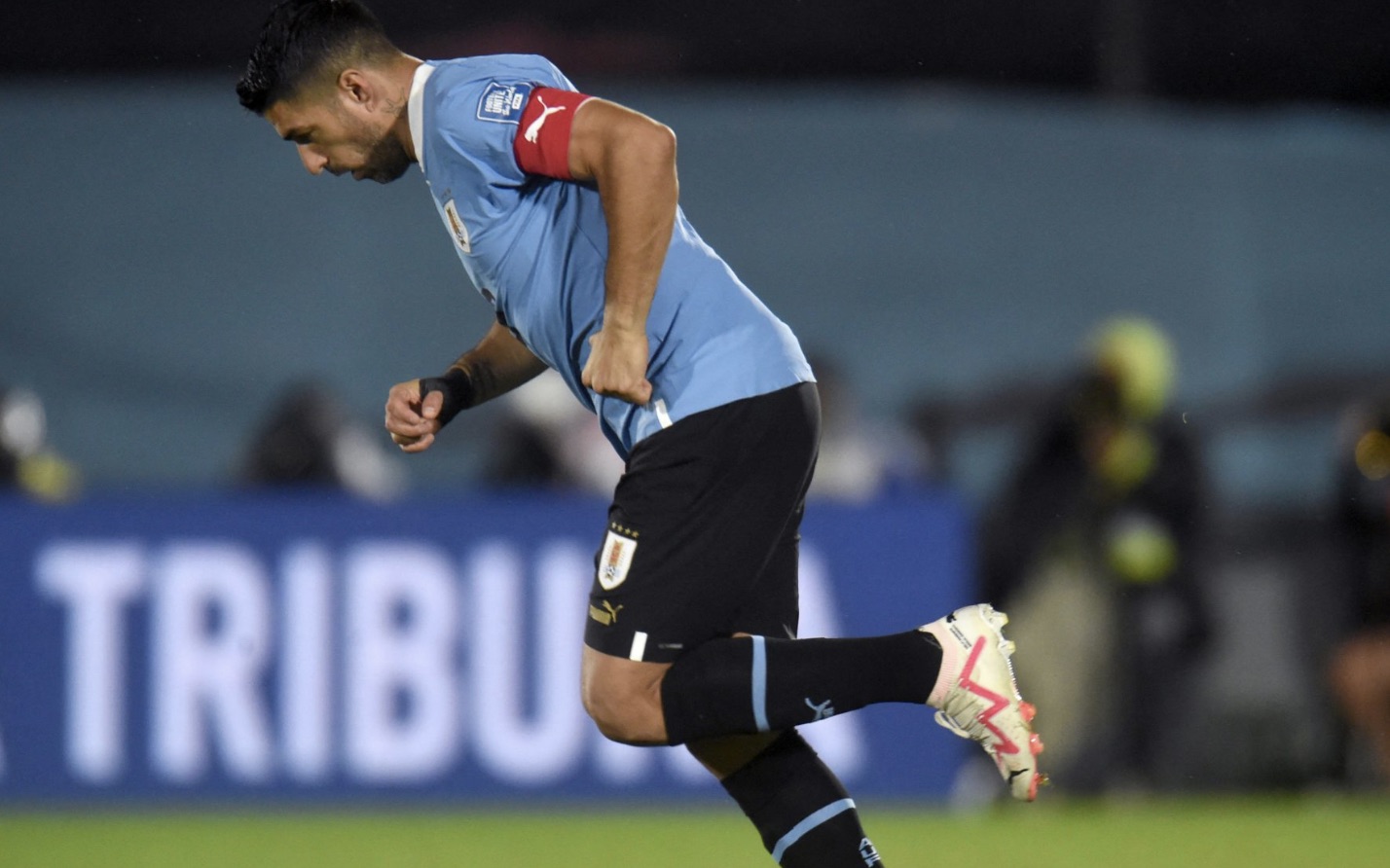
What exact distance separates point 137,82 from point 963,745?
5.08 meters

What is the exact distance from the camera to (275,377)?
1004 cm

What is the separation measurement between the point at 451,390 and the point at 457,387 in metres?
0.04

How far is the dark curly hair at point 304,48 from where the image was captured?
13.2 feet

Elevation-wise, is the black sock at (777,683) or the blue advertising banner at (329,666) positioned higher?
the black sock at (777,683)

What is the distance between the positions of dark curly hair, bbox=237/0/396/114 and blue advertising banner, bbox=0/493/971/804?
4080 mm

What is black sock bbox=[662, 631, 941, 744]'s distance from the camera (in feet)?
13.2

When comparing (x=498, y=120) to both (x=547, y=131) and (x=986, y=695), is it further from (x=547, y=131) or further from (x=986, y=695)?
(x=986, y=695)

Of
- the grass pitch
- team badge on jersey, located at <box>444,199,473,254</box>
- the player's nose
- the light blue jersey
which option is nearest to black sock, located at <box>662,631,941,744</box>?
Answer: the light blue jersey

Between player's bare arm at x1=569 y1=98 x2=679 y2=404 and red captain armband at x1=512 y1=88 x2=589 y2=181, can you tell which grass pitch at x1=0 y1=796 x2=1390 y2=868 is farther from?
red captain armband at x1=512 y1=88 x2=589 y2=181

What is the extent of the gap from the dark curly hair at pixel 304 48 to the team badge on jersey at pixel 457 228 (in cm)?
32

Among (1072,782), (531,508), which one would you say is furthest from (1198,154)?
(531,508)

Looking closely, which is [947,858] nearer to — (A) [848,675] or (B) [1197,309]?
(A) [848,675]

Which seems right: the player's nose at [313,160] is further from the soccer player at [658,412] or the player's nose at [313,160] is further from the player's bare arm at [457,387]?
the player's bare arm at [457,387]

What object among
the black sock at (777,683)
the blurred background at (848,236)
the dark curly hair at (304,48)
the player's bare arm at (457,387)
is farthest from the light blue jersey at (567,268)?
the blurred background at (848,236)
